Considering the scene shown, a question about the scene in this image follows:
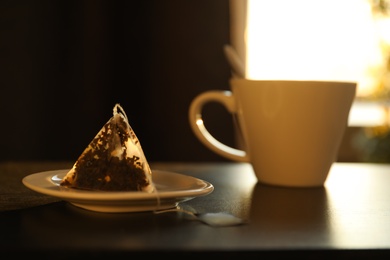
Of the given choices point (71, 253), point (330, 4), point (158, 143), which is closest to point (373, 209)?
point (71, 253)

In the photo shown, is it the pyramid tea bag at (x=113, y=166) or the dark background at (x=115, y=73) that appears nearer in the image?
the pyramid tea bag at (x=113, y=166)

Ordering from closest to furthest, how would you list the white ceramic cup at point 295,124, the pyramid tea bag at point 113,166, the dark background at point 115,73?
the pyramid tea bag at point 113,166 < the white ceramic cup at point 295,124 < the dark background at point 115,73

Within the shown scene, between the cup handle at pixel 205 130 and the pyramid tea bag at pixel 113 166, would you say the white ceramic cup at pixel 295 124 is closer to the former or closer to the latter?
the cup handle at pixel 205 130

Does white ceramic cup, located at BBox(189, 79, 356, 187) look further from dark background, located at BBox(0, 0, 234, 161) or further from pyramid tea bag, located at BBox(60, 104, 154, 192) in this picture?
dark background, located at BBox(0, 0, 234, 161)

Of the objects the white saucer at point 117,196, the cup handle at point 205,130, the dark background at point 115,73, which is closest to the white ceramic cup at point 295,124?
the cup handle at point 205,130

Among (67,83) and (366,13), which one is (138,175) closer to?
(67,83)

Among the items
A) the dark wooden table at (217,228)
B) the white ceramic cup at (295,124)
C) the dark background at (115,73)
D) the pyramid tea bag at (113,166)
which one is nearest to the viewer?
the dark wooden table at (217,228)

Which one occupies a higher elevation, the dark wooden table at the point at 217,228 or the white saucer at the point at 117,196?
the white saucer at the point at 117,196

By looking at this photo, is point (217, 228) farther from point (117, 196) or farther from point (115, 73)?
point (115, 73)
